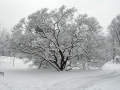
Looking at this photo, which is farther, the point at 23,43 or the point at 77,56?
the point at 77,56

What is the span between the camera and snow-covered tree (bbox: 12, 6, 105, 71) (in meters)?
15.9

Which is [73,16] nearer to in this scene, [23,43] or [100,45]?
[100,45]

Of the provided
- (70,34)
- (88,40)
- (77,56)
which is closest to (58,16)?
(70,34)

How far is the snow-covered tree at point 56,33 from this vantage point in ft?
52.2

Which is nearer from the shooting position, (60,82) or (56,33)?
(60,82)

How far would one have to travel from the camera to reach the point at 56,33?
1731 centimetres

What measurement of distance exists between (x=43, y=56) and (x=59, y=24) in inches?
187

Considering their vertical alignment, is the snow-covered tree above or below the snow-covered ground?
above

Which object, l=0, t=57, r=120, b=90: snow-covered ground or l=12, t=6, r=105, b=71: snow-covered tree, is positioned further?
l=12, t=6, r=105, b=71: snow-covered tree

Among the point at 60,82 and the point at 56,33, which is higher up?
the point at 56,33

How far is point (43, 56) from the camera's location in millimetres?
16547

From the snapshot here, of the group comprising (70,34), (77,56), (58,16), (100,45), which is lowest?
(77,56)

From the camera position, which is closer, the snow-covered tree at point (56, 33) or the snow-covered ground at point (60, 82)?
the snow-covered ground at point (60, 82)

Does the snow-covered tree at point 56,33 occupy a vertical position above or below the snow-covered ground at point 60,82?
above
